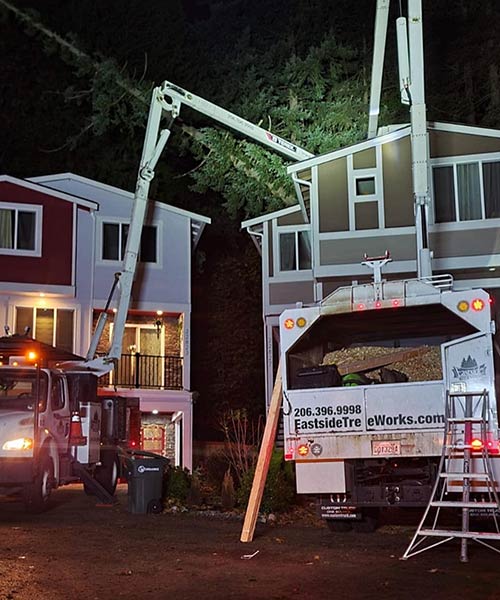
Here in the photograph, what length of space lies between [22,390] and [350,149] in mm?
10761

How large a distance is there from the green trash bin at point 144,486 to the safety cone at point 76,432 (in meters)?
1.33

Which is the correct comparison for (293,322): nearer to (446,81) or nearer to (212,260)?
(212,260)

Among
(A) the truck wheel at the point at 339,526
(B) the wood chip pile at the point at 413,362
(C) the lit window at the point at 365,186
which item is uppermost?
(C) the lit window at the point at 365,186

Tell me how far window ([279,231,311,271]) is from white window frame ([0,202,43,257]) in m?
6.85

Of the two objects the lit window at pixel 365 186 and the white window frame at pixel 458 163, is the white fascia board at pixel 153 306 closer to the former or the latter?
the lit window at pixel 365 186

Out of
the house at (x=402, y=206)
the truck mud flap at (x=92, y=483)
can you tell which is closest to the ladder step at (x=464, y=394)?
the truck mud flap at (x=92, y=483)

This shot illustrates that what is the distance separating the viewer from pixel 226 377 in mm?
32344

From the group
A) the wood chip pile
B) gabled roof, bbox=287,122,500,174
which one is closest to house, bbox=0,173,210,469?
gabled roof, bbox=287,122,500,174

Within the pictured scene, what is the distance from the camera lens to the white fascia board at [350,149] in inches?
870

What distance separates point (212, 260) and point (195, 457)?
929cm

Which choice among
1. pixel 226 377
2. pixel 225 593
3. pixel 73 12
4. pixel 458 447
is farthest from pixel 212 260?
pixel 225 593

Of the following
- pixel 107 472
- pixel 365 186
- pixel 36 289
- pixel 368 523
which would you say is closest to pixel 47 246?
pixel 36 289

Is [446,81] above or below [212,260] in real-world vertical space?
above

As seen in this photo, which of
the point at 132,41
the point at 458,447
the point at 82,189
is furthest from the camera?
the point at 132,41
